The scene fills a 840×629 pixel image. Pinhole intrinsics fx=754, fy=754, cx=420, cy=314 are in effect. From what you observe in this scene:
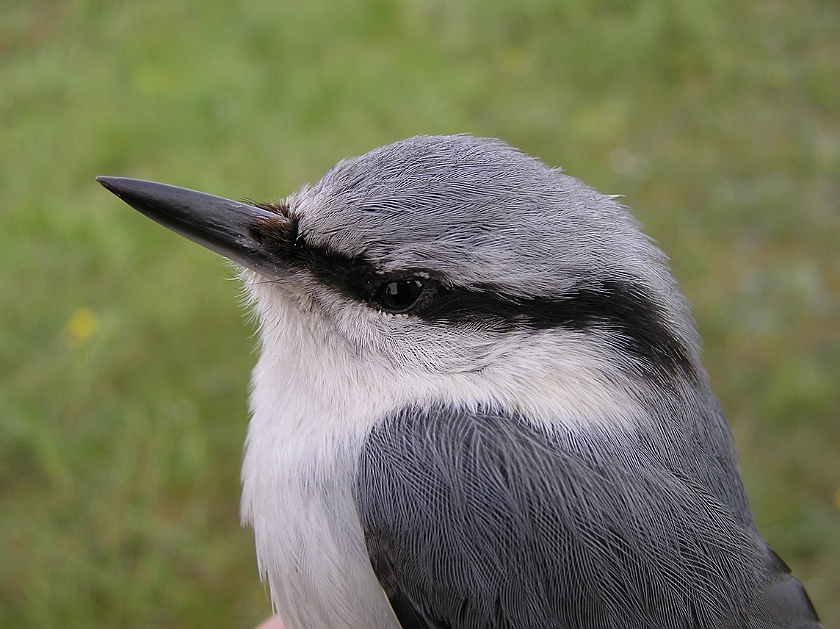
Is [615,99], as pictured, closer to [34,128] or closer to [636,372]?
[34,128]

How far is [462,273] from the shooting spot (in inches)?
66.6

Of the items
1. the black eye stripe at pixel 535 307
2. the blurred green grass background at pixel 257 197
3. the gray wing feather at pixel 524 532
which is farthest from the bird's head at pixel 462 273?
the blurred green grass background at pixel 257 197

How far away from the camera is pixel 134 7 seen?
20.4 ft

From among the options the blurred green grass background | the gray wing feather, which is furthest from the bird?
the blurred green grass background

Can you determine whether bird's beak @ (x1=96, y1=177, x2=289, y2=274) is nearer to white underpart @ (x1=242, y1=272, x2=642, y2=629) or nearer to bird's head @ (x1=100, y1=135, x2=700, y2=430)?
bird's head @ (x1=100, y1=135, x2=700, y2=430)

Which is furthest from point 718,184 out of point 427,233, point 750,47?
point 427,233

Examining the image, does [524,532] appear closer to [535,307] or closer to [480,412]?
[480,412]

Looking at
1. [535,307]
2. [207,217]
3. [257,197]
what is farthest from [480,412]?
[257,197]

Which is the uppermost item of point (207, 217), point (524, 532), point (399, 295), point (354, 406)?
point (207, 217)

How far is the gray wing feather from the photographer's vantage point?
1648 millimetres

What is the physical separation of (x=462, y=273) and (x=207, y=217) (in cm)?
65

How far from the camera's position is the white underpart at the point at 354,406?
1753 millimetres

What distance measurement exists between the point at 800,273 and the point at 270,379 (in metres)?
4.06

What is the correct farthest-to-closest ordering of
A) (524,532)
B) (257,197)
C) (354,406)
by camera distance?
(257,197) → (354,406) → (524,532)
